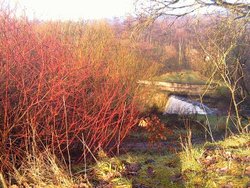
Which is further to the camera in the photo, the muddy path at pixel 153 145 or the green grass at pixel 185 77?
the green grass at pixel 185 77

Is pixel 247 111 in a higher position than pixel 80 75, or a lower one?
lower

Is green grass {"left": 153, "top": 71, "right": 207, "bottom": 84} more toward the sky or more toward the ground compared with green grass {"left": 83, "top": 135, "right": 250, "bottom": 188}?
more toward the ground

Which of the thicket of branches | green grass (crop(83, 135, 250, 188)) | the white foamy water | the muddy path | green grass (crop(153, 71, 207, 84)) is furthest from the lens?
green grass (crop(153, 71, 207, 84))

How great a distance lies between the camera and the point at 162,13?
10281mm

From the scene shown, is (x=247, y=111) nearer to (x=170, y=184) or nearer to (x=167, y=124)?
(x=167, y=124)

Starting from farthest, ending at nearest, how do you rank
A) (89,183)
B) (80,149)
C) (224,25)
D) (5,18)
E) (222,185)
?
(224,25)
(80,149)
(5,18)
(89,183)
(222,185)

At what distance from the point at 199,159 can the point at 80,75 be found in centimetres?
224

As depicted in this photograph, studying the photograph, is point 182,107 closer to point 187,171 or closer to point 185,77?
point 185,77

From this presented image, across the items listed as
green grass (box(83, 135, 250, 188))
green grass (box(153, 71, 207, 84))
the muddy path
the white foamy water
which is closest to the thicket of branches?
green grass (box(83, 135, 250, 188))

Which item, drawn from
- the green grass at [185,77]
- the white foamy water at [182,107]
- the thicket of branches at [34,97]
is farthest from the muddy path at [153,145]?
the green grass at [185,77]

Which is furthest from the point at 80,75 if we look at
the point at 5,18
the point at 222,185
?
the point at 222,185

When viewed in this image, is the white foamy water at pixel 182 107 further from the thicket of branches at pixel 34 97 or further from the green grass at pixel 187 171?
the green grass at pixel 187 171

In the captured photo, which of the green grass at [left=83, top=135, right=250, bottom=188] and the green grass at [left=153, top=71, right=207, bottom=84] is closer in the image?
the green grass at [left=83, top=135, right=250, bottom=188]

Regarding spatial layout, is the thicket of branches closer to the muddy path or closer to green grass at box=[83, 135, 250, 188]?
green grass at box=[83, 135, 250, 188]
